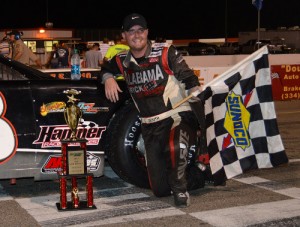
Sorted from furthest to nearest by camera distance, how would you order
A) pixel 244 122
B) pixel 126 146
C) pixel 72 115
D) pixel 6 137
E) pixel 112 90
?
pixel 244 122 < pixel 126 146 < pixel 112 90 < pixel 6 137 < pixel 72 115

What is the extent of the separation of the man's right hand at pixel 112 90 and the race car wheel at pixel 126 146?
27 cm

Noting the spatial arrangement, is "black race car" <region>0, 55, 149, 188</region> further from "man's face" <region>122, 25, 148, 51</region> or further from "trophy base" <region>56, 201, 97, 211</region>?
"man's face" <region>122, 25, 148, 51</region>

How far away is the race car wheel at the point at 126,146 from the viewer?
586 cm

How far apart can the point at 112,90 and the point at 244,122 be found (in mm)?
1365

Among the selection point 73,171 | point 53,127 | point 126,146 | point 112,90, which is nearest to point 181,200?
point 126,146

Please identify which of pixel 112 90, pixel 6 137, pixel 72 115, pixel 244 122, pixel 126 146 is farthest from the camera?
pixel 244 122

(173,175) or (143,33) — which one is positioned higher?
(143,33)

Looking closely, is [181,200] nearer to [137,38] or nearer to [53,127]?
[53,127]

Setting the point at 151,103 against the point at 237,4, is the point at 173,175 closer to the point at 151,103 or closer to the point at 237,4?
the point at 151,103

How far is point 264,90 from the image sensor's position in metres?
6.11

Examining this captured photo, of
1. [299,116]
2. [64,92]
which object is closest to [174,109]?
[64,92]

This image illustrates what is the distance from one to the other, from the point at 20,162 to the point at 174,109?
4.71ft

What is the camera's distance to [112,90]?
566 centimetres

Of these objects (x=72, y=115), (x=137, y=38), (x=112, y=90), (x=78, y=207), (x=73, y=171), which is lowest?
(x=78, y=207)
